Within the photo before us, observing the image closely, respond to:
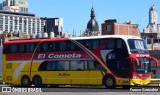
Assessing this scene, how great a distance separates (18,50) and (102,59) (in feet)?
30.7

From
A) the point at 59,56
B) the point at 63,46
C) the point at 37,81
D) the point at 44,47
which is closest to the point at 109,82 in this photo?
the point at 59,56

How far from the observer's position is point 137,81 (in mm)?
33156

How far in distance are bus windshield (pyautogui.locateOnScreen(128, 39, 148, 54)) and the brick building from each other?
76564mm

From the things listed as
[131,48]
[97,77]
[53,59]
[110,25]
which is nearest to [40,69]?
[53,59]

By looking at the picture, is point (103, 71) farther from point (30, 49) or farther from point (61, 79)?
point (30, 49)

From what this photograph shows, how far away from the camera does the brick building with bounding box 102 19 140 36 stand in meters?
111

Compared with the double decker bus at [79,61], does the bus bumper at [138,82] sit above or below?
below

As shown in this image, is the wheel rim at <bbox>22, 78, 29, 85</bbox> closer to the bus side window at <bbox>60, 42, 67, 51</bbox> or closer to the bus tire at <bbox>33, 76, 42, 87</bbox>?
the bus tire at <bbox>33, 76, 42, 87</bbox>

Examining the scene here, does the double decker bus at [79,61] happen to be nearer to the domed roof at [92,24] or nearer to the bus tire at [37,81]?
the bus tire at [37,81]

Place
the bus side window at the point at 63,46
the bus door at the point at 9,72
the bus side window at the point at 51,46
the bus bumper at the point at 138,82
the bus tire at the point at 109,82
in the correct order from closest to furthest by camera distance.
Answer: the bus bumper at the point at 138,82, the bus tire at the point at 109,82, the bus side window at the point at 63,46, the bus side window at the point at 51,46, the bus door at the point at 9,72

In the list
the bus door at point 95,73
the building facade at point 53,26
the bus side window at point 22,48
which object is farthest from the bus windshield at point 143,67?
the building facade at point 53,26

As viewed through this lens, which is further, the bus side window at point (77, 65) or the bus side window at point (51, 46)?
the bus side window at point (51, 46)

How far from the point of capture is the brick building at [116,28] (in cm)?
11147

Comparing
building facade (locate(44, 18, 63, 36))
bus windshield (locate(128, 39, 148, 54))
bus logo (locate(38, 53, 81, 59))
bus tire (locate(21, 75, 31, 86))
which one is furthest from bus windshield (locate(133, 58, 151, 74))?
building facade (locate(44, 18, 63, 36))
